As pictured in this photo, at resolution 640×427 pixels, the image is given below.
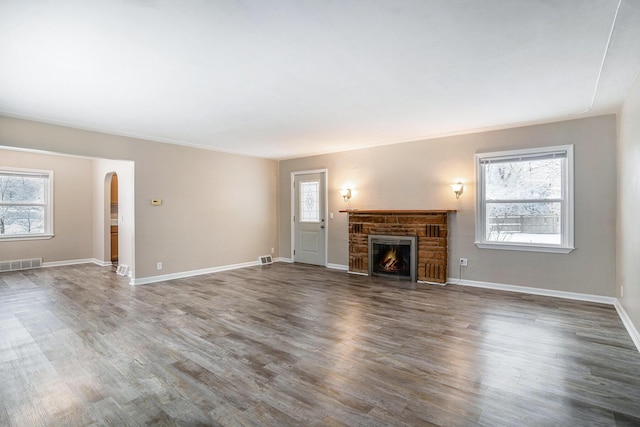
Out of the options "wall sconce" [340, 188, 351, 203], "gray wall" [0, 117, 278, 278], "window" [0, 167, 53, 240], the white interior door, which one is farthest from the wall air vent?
Answer: "wall sconce" [340, 188, 351, 203]

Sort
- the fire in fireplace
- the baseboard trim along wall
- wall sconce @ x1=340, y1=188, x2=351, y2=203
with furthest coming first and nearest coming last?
wall sconce @ x1=340, y1=188, x2=351, y2=203, the fire in fireplace, the baseboard trim along wall

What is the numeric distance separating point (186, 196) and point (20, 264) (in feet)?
13.8

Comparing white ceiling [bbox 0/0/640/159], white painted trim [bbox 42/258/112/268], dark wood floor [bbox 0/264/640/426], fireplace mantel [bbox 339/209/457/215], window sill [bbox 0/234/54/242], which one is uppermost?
white ceiling [bbox 0/0/640/159]

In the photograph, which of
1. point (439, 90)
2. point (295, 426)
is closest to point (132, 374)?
point (295, 426)

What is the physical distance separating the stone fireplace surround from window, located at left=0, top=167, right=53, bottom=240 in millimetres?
6998

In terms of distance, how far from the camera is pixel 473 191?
5.32 m

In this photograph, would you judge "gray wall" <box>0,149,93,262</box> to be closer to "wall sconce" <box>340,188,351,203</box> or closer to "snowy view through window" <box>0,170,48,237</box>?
"snowy view through window" <box>0,170,48,237</box>

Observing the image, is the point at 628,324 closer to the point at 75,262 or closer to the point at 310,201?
the point at 310,201

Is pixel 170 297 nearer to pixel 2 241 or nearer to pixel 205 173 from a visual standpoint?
pixel 205 173

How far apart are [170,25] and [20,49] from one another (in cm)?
139

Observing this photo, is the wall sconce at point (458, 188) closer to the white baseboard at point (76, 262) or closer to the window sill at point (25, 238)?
the white baseboard at point (76, 262)

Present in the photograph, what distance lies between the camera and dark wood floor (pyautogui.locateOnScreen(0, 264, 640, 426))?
2.03 meters

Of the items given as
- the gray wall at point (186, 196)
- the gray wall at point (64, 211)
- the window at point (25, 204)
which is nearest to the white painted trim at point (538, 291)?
the gray wall at point (186, 196)

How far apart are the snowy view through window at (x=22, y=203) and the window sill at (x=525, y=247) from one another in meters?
9.20
